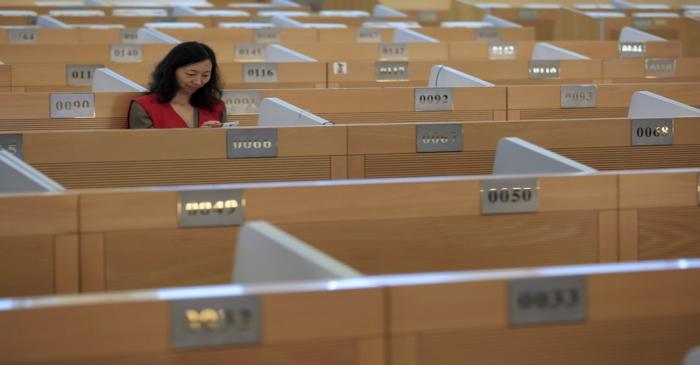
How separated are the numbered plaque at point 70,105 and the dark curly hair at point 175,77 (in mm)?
229

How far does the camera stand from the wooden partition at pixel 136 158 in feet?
10.6

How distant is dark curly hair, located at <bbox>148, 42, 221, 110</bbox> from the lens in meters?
4.44

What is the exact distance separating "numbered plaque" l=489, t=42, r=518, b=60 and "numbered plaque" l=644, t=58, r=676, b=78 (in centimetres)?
105

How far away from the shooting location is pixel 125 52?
20.2 feet

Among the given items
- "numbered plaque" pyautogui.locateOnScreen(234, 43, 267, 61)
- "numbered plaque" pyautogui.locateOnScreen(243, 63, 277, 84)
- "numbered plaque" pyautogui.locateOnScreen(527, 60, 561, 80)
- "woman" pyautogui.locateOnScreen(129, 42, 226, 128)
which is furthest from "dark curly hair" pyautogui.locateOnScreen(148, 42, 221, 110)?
"numbered plaque" pyautogui.locateOnScreen(234, 43, 267, 61)

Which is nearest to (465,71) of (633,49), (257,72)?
(257,72)

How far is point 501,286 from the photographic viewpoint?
1567mm

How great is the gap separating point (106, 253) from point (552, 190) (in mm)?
810

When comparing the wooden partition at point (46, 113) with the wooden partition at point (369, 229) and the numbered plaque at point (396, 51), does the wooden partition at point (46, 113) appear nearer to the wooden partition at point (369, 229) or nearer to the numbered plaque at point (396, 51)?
the wooden partition at point (369, 229)

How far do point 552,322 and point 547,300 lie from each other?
39 millimetres

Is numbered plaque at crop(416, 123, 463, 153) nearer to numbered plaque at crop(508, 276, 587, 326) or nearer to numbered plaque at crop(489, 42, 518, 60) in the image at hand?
numbered plaque at crop(508, 276, 587, 326)

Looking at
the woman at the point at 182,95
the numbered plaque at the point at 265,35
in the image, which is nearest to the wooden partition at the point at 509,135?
the woman at the point at 182,95

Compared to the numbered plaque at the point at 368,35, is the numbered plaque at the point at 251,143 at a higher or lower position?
higher

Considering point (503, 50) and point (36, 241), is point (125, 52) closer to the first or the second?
point (503, 50)
